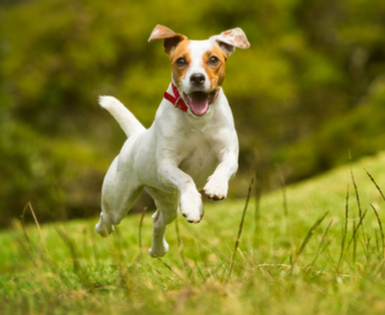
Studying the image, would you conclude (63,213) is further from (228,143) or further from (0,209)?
(0,209)

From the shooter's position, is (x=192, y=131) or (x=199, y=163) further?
(x=199, y=163)

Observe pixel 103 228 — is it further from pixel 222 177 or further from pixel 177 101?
pixel 222 177

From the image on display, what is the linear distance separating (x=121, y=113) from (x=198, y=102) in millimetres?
1396

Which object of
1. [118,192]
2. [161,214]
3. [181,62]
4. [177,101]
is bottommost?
[161,214]

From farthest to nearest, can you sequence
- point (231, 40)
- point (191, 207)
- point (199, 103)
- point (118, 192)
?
point (118, 192) < point (231, 40) < point (199, 103) < point (191, 207)

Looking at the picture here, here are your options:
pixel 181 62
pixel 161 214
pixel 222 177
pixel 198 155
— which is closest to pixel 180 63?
pixel 181 62

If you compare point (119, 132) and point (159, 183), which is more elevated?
point (159, 183)

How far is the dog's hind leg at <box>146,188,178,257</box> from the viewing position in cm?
459

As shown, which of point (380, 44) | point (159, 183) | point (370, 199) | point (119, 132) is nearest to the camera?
point (159, 183)

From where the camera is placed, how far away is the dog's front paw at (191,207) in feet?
11.0

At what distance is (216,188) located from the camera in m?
3.44

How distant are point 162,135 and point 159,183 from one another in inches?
17.5

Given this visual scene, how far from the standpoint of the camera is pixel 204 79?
3.59m

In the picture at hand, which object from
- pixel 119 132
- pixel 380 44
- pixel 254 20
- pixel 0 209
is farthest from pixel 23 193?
pixel 380 44
